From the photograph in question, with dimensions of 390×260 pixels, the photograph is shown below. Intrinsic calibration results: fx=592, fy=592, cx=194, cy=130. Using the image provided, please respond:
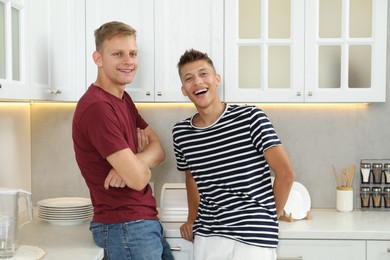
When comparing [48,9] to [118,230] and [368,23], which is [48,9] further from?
[368,23]

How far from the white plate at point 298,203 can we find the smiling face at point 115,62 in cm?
113

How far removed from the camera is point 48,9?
2908mm

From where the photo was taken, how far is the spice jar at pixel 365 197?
330cm

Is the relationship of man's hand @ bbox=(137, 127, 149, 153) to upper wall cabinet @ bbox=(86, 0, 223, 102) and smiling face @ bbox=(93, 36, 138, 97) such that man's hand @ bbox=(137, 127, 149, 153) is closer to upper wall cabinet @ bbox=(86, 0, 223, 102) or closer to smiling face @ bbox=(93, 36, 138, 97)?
smiling face @ bbox=(93, 36, 138, 97)

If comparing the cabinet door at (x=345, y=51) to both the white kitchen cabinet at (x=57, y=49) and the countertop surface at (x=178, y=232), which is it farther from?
the white kitchen cabinet at (x=57, y=49)

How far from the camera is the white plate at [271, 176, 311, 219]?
3.08 metres

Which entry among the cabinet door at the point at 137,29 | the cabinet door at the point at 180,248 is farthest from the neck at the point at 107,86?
the cabinet door at the point at 180,248

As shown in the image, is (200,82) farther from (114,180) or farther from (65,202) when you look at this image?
(65,202)

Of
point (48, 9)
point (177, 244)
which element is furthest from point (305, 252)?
point (48, 9)

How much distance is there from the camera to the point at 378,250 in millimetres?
2814

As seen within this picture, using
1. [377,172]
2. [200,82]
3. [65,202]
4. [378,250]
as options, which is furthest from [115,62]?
[377,172]

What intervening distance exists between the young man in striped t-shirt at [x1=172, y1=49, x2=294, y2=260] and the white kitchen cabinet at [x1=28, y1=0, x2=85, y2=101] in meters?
0.67

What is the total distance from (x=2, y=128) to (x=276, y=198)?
148 cm

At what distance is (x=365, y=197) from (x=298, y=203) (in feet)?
1.45
